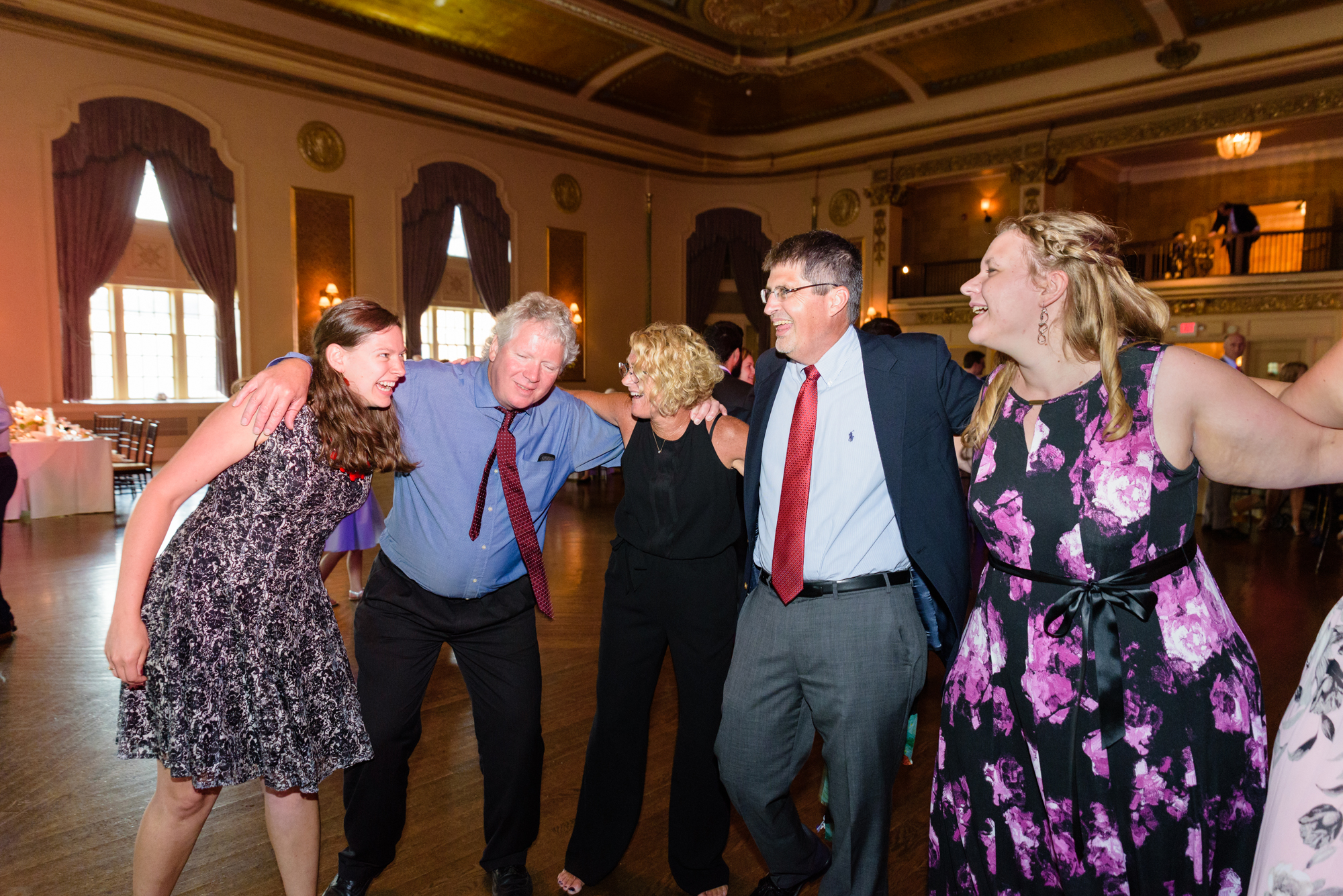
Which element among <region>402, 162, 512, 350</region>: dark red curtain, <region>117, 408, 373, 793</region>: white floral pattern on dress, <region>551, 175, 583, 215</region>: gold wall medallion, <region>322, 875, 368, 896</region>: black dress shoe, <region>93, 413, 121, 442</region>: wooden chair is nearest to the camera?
<region>117, 408, 373, 793</region>: white floral pattern on dress

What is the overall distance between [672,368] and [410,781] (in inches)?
73.2

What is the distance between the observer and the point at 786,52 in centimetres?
1234

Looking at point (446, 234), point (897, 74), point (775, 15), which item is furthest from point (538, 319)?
point (897, 74)

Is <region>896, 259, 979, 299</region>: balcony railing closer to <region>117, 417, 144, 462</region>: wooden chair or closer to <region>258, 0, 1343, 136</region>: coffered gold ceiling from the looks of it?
<region>258, 0, 1343, 136</region>: coffered gold ceiling

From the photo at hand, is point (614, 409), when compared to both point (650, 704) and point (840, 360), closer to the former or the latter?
point (840, 360)

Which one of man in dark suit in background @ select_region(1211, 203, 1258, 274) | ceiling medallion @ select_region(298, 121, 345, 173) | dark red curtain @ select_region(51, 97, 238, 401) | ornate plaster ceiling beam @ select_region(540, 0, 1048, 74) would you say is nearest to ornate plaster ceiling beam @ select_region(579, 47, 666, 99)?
ornate plaster ceiling beam @ select_region(540, 0, 1048, 74)

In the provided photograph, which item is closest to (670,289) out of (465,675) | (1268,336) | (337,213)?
(337,213)

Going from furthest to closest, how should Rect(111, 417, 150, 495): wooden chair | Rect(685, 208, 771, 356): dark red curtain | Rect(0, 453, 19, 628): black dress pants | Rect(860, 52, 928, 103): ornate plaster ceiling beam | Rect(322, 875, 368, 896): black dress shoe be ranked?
Rect(685, 208, 771, 356): dark red curtain
Rect(860, 52, 928, 103): ornate plaster ceiling beam
Rect(111, 417, 150, 495): wooden chair
Rect(0, 453, 19, 628): black dress pants
Rect(322, 875, 368, 896): black dress shoe

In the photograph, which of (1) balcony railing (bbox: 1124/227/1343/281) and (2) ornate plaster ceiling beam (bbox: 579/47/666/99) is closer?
(2) ornate plaster ceiling beam (bbox: 579/47/666/99)

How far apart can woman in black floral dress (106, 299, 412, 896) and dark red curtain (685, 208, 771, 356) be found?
1431 cm

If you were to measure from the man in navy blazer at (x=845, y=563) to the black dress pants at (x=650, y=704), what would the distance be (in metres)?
0.20

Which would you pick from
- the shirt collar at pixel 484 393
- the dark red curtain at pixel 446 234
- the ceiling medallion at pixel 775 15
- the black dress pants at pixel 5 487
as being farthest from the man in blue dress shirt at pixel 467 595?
the dark red curtain at pixel 446 234

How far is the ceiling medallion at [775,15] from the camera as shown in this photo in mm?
10570

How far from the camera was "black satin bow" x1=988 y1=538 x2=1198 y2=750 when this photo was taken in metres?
1.43
